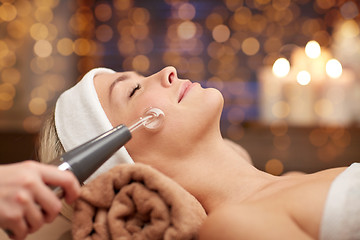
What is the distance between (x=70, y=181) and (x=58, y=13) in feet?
8.51

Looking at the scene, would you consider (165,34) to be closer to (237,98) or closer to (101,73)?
(237,98)

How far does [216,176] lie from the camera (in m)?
1.04

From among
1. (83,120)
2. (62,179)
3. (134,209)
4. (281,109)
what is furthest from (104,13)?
(62,179)

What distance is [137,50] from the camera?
3029 mm

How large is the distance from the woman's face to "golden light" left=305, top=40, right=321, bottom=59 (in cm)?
169

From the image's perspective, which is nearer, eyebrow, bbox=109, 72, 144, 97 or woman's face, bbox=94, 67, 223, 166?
woman's face, bbox=94, 67, 223, 166

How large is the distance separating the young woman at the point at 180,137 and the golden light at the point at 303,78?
150cm

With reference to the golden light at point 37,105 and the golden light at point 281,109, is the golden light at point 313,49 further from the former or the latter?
the golden light at point 37,105

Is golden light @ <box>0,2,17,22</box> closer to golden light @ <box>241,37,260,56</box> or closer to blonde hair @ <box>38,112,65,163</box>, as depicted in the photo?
golden light @ <box>241,37,260,56</box>

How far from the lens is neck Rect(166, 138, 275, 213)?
Result: 999 mm

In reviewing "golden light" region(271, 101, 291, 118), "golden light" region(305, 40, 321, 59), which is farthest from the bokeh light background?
"golden light" region(271, 101, 291, 118)

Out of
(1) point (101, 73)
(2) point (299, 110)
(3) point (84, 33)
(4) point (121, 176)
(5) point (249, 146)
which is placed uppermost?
(3) point (84, 33)

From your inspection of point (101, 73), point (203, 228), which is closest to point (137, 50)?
point (101, 73)

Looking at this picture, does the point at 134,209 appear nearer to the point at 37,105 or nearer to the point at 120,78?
the point at 120,78
